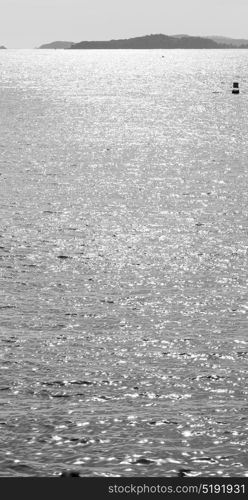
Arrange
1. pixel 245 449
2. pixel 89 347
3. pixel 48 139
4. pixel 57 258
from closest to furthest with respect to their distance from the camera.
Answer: pixel 245 449, pixel 89 347, pixel 57 258, pixel 48 139

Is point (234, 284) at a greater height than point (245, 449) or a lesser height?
greater

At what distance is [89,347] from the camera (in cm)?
4281

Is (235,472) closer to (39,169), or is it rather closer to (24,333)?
(24,333)

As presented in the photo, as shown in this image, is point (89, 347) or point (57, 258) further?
point (57, 258)

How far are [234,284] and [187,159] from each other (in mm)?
70213

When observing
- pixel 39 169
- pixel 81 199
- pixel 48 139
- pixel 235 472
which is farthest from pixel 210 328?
pixel 48 139

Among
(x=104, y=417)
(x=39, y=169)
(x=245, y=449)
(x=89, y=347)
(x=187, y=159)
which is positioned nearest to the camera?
(x=245, y=449)

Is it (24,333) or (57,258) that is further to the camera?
(57,258)

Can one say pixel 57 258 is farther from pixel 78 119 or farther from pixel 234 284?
pixel 78 119

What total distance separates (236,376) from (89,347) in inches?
295

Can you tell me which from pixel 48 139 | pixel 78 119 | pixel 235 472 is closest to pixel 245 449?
pixel 235 472
